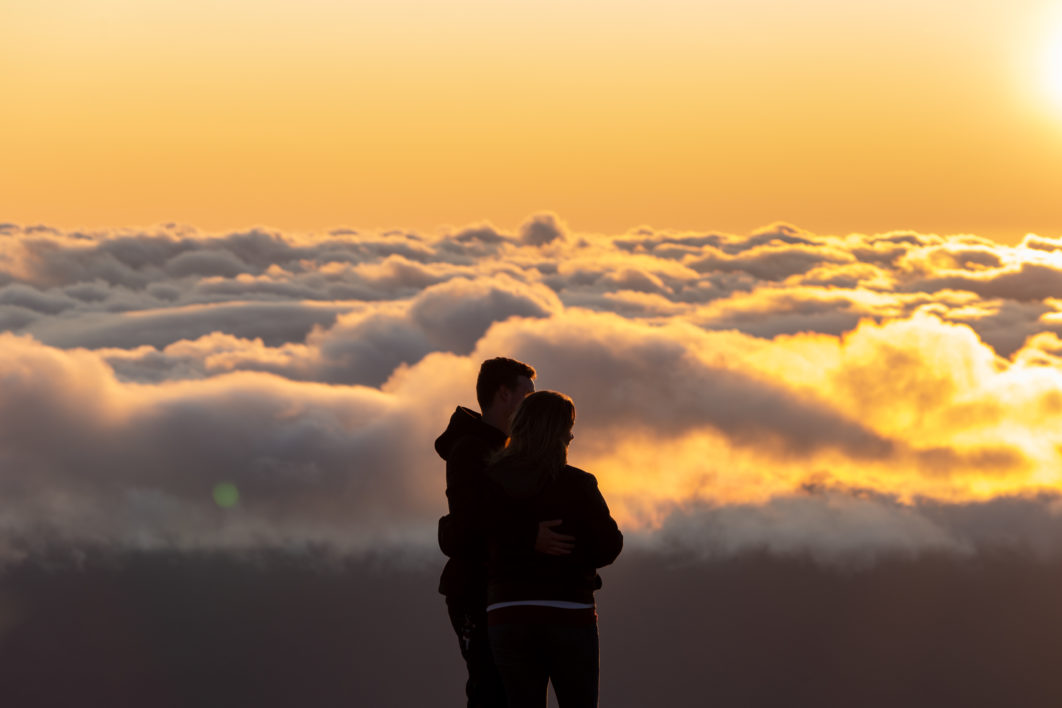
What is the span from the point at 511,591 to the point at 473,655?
38.3 inches

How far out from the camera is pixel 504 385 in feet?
26.9

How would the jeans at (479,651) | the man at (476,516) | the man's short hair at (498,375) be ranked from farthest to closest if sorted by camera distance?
1. the jeans at (479,651)
2. the man's short hair at (498,375)
3. the man at (476,516)

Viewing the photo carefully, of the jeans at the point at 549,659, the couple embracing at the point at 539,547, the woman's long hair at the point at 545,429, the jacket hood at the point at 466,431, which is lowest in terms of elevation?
the jeans at the point at 549,659

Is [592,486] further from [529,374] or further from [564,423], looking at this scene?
[529,374]

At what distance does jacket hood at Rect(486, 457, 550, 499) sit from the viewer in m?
7.62

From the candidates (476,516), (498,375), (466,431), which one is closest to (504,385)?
(498,375)

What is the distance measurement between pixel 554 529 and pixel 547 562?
20cm

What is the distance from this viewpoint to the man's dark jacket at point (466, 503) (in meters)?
7.92

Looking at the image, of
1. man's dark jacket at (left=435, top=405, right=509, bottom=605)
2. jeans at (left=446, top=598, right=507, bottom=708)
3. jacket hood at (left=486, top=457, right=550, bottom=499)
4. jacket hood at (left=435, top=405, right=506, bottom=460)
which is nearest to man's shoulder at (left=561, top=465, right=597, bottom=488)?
jacket hood at (left=486, top=457, right=550, bottom=499)

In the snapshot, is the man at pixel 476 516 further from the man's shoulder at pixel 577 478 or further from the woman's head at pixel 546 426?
the woman's head at pixel 546 426

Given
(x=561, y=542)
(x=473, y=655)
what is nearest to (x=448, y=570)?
(x=473, y=655)

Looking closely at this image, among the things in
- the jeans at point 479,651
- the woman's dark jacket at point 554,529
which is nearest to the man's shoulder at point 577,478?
the woman's dark jacket at point 554,529

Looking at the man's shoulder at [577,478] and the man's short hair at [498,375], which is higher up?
the man's short hair at [498,375]

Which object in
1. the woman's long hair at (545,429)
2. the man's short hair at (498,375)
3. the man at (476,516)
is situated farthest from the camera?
the man's short hair at (498,375)
